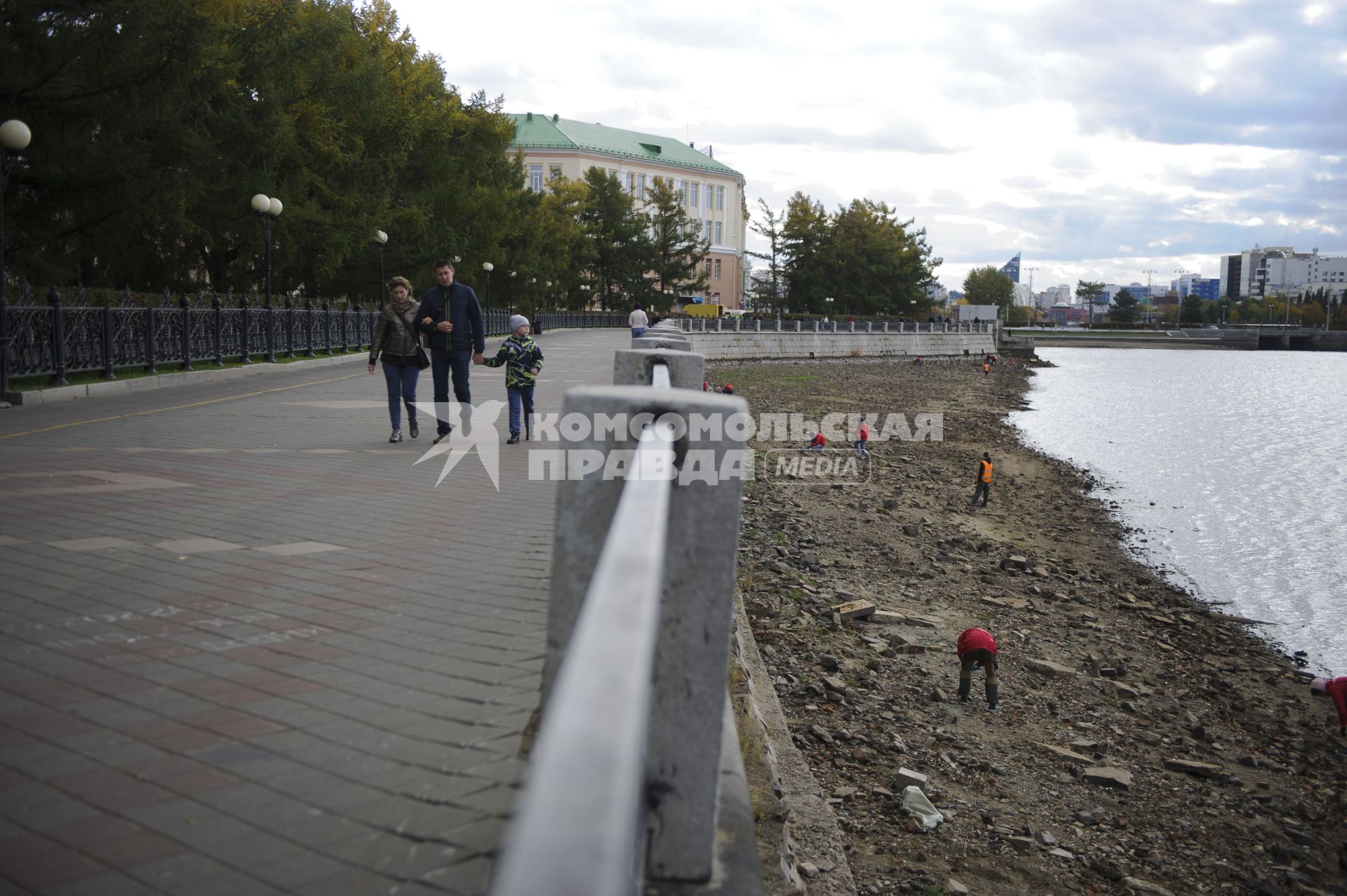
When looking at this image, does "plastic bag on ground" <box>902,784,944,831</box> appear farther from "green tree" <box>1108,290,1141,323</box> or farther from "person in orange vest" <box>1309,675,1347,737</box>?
"green tree" <box>1108,290,1141,323</box>

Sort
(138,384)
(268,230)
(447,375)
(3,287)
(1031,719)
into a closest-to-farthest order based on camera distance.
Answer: (1031,719)
(447,375)
(3,287)
(138,384)
(268,230)

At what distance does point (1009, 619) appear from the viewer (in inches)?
431

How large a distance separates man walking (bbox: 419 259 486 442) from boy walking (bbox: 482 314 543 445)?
313 mm

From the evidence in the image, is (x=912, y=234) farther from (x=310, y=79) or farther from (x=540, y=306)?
(x=310, y=79)

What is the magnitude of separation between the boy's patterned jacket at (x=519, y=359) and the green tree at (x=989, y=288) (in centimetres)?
16022

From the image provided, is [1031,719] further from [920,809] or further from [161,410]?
[161,410]

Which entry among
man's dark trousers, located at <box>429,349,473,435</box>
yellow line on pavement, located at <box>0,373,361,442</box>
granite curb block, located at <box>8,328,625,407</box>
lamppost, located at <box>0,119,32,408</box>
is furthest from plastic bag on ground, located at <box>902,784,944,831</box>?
granite curb block, located at <box>8,328,625,407</box>

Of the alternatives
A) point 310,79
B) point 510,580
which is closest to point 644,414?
point 510,580

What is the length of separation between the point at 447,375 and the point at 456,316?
72 centimetres

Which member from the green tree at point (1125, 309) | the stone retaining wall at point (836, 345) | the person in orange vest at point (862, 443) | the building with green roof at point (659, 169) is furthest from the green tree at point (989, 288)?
the person in orange vest at point (862, 443)

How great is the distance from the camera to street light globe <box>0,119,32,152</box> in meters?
14.0

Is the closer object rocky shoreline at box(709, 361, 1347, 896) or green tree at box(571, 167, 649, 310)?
rocky shoreline at box(709, 361, 1347, 896)

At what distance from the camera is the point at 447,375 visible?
1168 cm

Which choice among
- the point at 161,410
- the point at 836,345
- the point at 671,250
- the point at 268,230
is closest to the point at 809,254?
the point at 671,250
